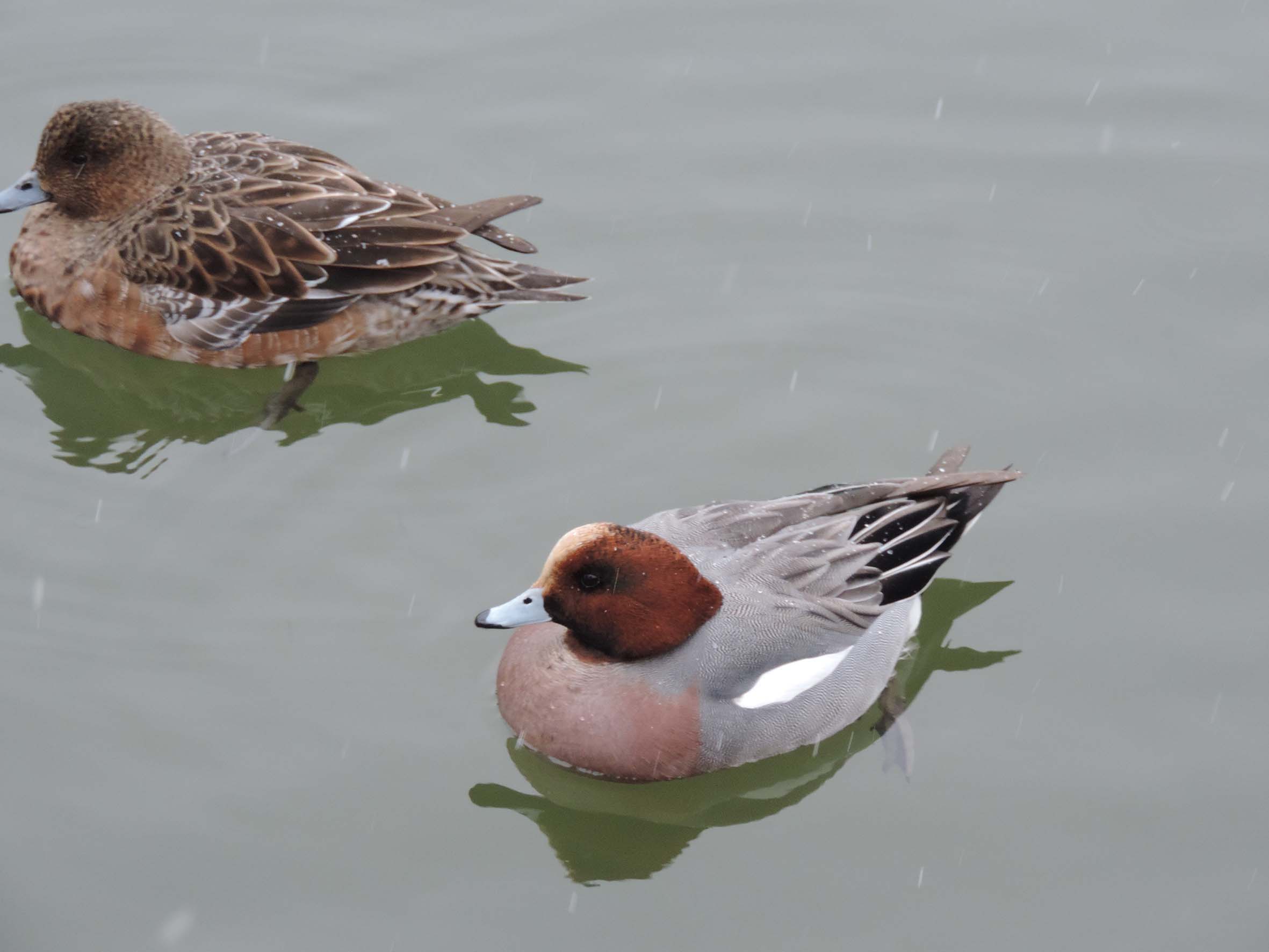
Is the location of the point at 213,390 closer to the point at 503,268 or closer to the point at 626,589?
the point at 503,268

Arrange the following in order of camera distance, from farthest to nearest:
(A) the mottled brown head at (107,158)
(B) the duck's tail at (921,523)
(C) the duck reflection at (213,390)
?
(A) the mottled brown head at (107,158), (C) the duck reflection at (213,390), (B) the duck's tail at (921,523)

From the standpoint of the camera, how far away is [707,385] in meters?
7.56

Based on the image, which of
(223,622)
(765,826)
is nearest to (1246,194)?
(765,826)

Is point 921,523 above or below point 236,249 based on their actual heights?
below

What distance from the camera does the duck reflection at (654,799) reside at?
18.9 feet

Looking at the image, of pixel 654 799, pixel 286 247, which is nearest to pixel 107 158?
pixel 286 247

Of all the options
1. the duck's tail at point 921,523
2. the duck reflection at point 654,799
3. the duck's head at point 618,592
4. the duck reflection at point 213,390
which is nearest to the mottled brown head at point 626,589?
the duck's head at point 618,592

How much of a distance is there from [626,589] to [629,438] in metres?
1.77

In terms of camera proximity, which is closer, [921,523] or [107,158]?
[921,523]

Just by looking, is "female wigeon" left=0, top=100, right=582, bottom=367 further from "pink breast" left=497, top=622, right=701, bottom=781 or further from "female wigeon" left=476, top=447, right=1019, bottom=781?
"pink breast" left=497, top=622, right=701, bottom=781

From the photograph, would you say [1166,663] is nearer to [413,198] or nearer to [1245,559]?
[1245,559]

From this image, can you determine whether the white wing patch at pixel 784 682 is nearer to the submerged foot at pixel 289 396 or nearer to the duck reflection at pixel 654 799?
the duck reflection at pixel 654 799

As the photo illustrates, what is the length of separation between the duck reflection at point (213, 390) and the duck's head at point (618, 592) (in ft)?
6.26

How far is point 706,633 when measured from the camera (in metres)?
5.75
